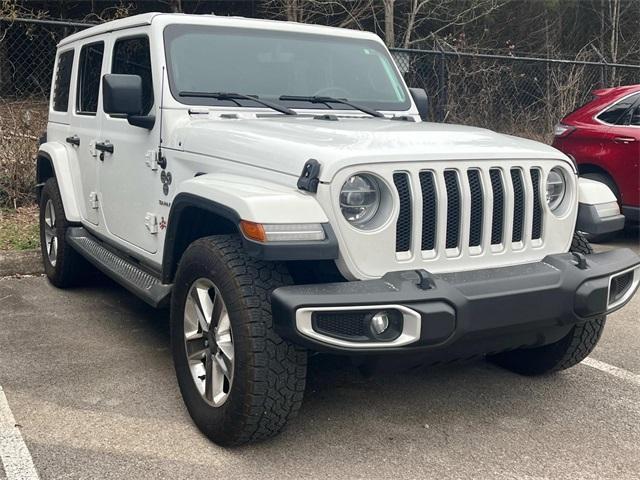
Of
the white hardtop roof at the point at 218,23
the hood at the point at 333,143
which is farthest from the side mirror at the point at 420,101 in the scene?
the hood at the point at 333,143

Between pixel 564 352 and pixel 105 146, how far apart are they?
2.97 meters

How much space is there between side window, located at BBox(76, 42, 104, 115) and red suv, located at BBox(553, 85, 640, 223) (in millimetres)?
5026

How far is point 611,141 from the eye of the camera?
7520 millimetres

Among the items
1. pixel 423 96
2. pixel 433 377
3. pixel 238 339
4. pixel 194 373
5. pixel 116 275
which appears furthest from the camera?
pixel 423 96

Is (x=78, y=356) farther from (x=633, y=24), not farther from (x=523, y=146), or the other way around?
(x=633, y=24)

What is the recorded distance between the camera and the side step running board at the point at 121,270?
3809mm

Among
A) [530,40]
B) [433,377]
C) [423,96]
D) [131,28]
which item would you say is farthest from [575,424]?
[530,40]

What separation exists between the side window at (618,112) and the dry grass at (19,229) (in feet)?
18.7

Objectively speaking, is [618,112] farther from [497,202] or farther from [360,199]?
[360,199]

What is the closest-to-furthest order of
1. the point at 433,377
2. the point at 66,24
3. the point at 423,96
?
1. the point at 433,377
2. the point at 423,96
3. the point at 66,24

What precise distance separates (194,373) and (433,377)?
4.47 ft

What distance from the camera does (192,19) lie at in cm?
430

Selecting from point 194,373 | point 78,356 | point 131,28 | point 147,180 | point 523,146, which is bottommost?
point 78,356

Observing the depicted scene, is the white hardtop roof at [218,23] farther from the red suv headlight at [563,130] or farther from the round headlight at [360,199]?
the red suv headlight at [563,130]
